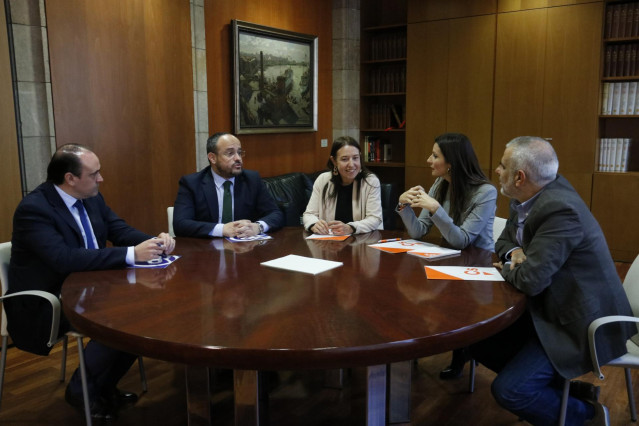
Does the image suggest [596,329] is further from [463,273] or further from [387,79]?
[387,79]

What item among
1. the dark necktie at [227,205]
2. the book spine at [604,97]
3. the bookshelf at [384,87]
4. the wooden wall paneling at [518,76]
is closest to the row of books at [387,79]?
the bookshelf at [384,87]

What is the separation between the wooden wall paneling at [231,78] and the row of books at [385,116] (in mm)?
655

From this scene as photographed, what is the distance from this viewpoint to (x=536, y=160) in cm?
204

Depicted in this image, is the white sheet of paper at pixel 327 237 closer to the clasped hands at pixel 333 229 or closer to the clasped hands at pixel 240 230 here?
the clasped hands at pixel 333 229

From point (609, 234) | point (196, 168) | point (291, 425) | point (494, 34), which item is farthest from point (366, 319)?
point (494, 34)

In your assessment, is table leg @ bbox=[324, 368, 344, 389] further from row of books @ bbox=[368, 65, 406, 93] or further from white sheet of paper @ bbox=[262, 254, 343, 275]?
row of books @ bbox=[368, 65, 406, 93]

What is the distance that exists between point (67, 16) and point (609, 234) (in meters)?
5.03

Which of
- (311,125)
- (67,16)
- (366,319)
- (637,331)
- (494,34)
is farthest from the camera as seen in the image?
(311,125)

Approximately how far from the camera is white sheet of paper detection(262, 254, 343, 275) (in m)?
2.23

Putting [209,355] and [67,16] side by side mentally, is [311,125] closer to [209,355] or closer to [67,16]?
[67,16]

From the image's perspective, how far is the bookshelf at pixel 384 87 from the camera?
264 inches

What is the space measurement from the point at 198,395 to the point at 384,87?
548cm

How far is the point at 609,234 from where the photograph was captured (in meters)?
5.37

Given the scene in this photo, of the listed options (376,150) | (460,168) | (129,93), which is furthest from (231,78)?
(460,168)
